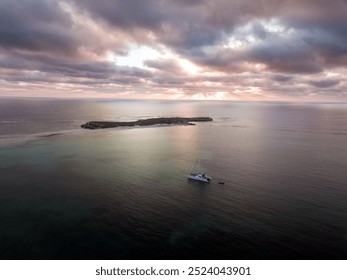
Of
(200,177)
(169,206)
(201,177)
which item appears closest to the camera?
(169,206)

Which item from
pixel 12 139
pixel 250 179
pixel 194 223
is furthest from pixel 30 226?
pixel 12 139

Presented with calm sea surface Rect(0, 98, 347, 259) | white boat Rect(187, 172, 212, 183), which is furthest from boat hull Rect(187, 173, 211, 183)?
calm sea surface Rect(0, 98, 347, 259)

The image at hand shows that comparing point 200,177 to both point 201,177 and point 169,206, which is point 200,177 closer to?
point 201,177

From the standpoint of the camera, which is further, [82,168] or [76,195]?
[82,168]

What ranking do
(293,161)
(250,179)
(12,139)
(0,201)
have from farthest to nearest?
(12,139) → (293,161) → (250,179) → (0,201)

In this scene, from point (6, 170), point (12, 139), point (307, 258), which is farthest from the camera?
point (12, 139)

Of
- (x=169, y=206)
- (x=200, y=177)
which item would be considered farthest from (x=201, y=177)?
(x=169, y=206)

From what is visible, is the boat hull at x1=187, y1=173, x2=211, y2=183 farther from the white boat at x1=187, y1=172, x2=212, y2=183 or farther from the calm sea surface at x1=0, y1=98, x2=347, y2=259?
the calm sea surface at x1=0, y1=98, x2=347, y2=259

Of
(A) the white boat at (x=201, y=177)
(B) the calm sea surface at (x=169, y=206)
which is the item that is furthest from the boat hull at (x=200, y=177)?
(B) the calm sea surface at (x=169, y=206)

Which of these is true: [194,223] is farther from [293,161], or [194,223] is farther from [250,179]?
[293,161]

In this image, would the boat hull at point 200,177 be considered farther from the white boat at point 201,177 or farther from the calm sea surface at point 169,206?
the calm sea surface at point 169,206

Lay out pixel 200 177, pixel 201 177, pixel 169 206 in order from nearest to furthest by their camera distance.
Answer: pixel 169 206 → pixel 201 177 → pixel 200 177
